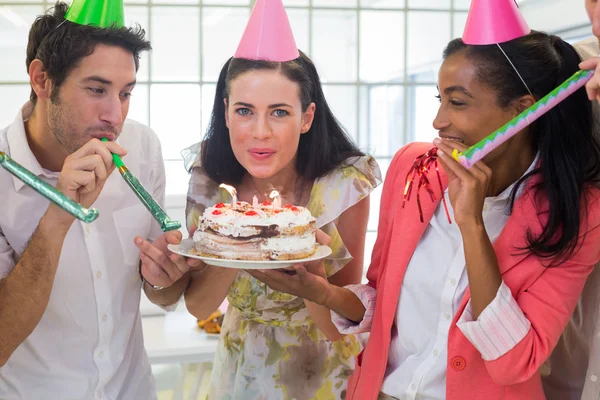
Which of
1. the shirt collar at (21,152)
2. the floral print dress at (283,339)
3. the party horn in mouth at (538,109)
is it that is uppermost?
the party horn in mouth at (538,109)

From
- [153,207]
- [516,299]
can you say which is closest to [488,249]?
[516,299]

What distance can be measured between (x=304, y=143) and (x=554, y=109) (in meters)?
0.77

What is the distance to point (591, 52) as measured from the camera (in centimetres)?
166

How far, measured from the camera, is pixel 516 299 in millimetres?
1462

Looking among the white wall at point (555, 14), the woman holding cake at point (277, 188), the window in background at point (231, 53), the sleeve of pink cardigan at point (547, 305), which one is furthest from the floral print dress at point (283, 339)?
the white wall at point (555, 14)

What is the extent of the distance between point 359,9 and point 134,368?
2.73m

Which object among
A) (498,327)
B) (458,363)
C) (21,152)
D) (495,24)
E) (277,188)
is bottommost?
(458,363)

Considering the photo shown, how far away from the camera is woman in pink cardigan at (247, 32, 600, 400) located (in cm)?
141

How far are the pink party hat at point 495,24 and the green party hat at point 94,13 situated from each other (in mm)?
889

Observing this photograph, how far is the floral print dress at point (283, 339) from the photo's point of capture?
6.41ft

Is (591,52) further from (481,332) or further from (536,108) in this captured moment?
(481,332)

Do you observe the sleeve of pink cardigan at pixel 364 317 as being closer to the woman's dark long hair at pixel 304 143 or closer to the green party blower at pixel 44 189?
the woman's dark long hair at pixel 304 143

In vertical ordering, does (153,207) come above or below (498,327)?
above

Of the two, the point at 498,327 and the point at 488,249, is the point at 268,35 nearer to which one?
the point at 488,249
